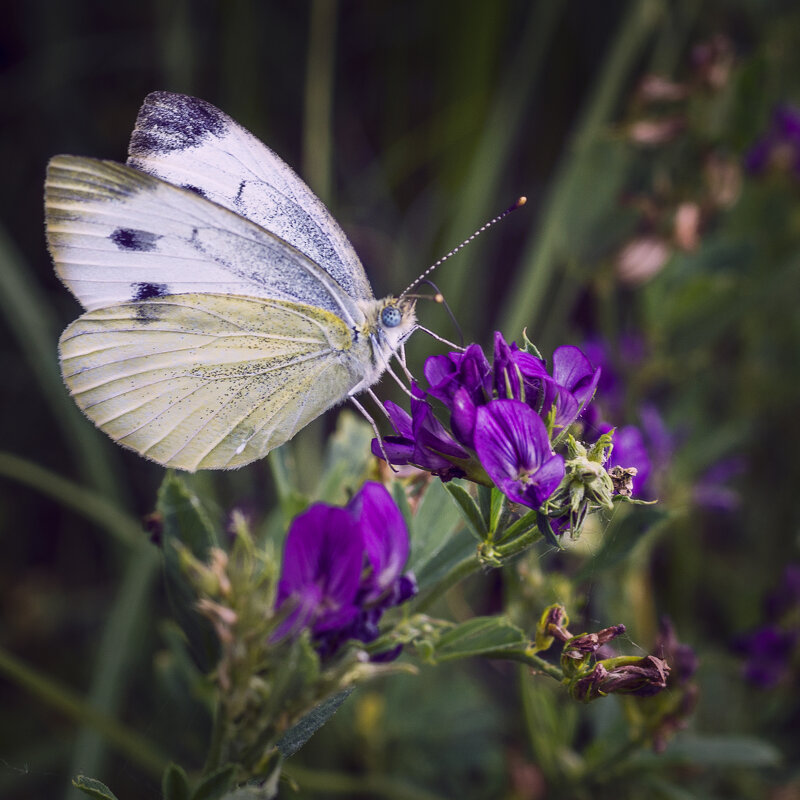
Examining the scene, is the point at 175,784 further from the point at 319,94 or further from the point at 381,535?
the point at 319,94

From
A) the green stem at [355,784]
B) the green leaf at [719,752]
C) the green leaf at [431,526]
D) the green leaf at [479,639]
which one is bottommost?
the green stem at [355,784]

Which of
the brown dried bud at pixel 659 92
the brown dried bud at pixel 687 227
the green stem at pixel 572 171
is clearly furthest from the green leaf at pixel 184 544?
the brown dried bud at pixel 659 92

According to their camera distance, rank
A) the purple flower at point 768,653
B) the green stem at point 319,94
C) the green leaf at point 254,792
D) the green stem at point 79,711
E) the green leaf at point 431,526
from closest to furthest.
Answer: the green leaf at point 254,792 → the green leaf at point 431,526 → the green stem at point 79,711 → the purple flower at point 768,653 → the green stem at point 319,94

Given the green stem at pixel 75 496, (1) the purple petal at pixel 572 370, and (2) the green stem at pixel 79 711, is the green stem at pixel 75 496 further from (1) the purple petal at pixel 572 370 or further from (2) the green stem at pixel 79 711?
(1) the purple petal at pixel 572 370

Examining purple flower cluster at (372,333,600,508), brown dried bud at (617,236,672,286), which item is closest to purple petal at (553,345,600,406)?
purple flower cluster at (372,333,600,508)

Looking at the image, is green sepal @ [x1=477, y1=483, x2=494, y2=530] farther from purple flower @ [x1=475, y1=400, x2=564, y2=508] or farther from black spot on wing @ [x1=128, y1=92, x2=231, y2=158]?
black spot on wing @ [x1=128, y1=92, x2=231, y2=158]

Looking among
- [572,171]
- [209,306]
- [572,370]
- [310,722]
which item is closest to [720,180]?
[572,171]

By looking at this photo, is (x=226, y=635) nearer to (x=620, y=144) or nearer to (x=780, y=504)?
(x=620, y=144)
